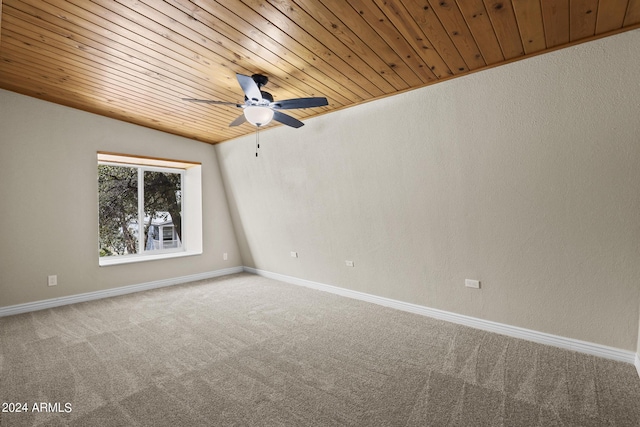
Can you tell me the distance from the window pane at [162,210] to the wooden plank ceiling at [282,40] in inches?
80.8

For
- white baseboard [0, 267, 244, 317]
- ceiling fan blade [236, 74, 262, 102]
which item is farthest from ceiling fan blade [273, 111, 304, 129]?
white baseboard [0, 267, 244, 317]

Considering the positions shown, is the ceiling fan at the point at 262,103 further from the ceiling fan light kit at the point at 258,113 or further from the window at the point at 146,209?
the window at the point at 146,209

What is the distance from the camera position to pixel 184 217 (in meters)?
5.64

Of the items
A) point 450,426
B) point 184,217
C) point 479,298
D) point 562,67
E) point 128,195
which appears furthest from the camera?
point 184,217

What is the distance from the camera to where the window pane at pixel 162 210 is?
203 inches

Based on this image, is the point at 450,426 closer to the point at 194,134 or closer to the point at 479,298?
the point at 479,298

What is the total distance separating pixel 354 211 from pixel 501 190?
1.65 m

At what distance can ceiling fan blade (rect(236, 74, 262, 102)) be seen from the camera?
7.53 feet

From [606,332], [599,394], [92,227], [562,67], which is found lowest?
[599,394]

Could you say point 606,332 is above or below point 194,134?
below

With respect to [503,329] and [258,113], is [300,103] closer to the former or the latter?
[258,113]

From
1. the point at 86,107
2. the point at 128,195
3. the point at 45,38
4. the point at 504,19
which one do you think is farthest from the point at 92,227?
the point at 504,19

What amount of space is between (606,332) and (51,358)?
4.51 m

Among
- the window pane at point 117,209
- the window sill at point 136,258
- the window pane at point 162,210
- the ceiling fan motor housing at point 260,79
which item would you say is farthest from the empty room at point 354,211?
the window pane at point 162,210
